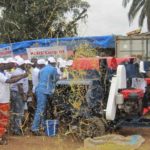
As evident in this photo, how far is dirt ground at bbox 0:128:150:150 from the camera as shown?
424 inches

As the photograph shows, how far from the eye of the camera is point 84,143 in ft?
35.0

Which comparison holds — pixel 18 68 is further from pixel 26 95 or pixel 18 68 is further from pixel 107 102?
pixel 107 102

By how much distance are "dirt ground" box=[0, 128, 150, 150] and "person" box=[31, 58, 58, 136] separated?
1.25 feet

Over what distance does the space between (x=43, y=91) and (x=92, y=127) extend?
1.77 metres

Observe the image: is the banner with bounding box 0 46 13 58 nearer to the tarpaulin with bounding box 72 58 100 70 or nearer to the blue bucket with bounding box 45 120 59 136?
the blue bucket with bounding box 45 120 59 136

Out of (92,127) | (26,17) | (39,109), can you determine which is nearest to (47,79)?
(39,109)

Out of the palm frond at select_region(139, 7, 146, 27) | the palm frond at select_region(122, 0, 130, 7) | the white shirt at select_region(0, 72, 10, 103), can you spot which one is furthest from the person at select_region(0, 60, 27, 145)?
the palm frond at select_region(139, 7, 146, 27)

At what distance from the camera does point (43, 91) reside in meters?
12.3

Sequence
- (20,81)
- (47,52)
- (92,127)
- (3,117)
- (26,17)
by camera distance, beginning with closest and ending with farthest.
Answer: (92,127) < (3,117) < (20,81) < (47,52) < (26,17)

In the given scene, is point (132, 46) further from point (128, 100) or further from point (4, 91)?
point (4, 91)

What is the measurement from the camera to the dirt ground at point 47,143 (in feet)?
35.3

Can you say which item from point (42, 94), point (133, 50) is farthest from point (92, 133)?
point (133, 50)

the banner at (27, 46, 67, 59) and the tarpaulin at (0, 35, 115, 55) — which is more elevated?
the tarpaulin at (0, 35, 115, 55)

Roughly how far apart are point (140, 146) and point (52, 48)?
278 inches
